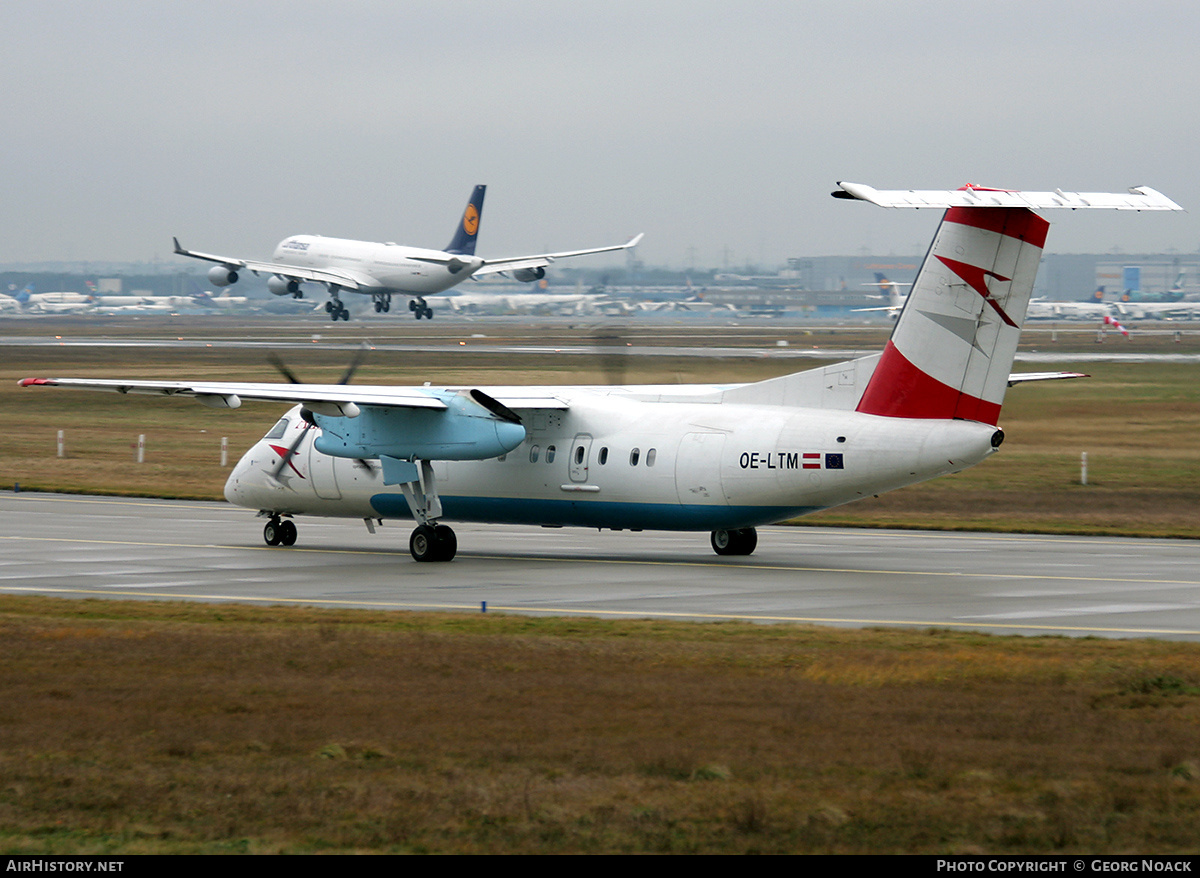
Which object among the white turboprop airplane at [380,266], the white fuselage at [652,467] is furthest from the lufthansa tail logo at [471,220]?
the white fuselage at [652,467]

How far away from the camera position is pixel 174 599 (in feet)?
70.3

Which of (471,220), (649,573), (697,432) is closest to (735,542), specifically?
(697,432)

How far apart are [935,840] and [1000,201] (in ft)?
46.9

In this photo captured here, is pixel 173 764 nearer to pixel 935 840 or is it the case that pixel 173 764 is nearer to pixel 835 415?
pixel 935 840

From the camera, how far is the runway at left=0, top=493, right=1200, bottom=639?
20266 mm

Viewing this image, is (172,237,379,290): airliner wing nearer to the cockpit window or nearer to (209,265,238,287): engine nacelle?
(209,265,238,287): engine nacelle

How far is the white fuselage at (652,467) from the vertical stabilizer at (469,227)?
83.9 metres

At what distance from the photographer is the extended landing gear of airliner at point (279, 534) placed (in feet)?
97.0

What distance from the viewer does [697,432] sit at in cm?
2561

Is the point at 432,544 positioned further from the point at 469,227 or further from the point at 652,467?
the point at 469,227

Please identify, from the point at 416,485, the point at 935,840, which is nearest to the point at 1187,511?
the point at 416,485

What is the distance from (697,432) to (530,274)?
84.1 metres

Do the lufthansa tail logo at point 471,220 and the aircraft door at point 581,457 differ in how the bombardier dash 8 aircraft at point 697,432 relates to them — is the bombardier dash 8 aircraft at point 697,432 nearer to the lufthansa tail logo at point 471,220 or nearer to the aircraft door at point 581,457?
the aircraft door at point 581,457
